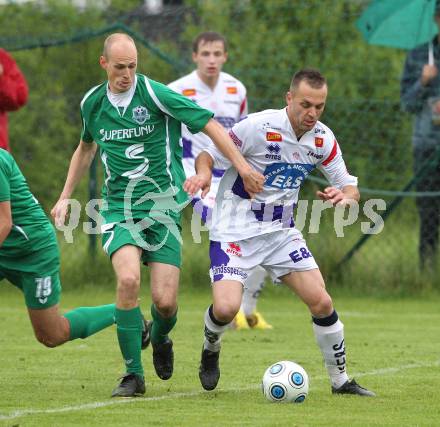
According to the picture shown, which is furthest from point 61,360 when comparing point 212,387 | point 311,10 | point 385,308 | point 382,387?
point 311,10

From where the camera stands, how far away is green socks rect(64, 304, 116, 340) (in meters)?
7.29

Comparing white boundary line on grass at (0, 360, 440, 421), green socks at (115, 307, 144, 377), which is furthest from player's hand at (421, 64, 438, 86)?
green socks at (115, 307, 144, 377)

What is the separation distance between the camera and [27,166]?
1365 centimetres

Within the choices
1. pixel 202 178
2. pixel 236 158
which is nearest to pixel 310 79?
pixel 236 158

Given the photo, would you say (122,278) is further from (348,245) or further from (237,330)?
(348,245)

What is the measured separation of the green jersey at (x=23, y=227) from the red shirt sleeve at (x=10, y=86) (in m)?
4.48

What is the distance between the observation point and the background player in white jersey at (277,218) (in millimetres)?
6766

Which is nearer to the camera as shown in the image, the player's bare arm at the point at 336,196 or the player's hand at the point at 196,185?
the player's hand at the point at 196,185

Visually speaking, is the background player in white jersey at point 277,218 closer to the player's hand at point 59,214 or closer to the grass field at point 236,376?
the grass field at point 236,376

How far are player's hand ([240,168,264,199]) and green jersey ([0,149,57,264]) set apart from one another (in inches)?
47.8

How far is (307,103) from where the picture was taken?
6750mm

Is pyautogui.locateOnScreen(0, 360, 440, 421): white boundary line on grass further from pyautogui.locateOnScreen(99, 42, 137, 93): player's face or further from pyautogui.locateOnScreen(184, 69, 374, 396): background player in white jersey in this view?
pyautogui.locateOnScreen(99, 42, 137, 93): player's face

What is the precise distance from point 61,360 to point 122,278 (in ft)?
6.07

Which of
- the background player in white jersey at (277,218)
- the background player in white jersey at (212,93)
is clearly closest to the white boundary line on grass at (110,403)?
the background player in white jersey at (277,218)
